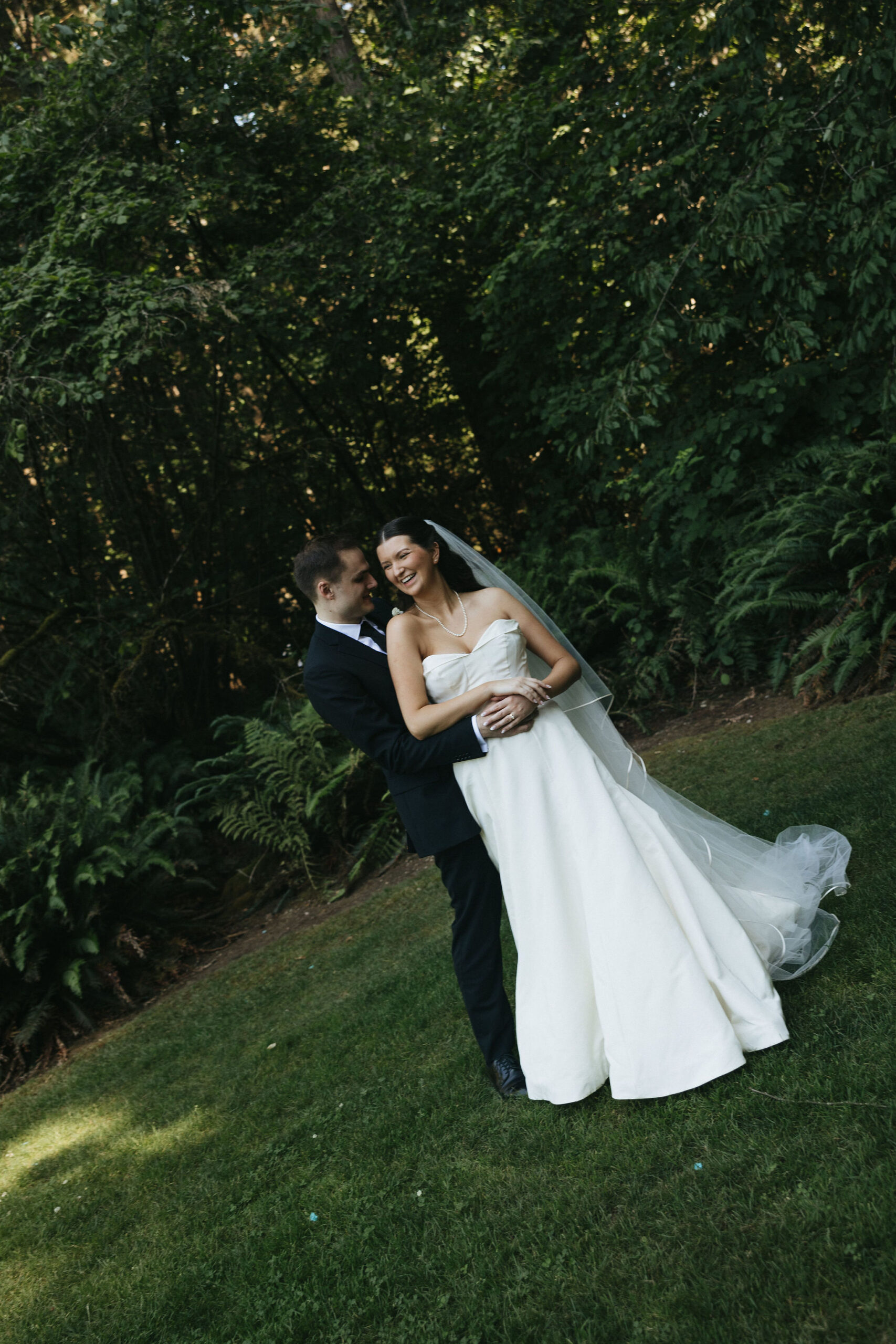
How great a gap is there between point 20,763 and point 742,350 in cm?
761

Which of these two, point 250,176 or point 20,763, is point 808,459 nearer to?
point 250,176

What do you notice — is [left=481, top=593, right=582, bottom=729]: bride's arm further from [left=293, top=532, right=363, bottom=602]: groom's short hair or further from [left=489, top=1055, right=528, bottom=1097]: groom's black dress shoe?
[left=489, top=1055, right=528, bottom=1097]: groom's black dress shoe

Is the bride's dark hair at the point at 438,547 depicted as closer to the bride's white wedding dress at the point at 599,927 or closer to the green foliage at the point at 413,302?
the bride's white wedding dress at the point at 599,927

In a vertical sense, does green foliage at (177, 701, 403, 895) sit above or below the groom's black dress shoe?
above

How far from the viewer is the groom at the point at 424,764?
10.9 feet

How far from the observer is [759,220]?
6855 mm

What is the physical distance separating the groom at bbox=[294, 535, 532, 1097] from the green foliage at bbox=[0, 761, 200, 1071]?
3.59 m

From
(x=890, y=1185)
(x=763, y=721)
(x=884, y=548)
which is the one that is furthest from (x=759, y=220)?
(x=890, y=1185)

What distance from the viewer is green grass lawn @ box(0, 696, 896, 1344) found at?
2258 millimetres

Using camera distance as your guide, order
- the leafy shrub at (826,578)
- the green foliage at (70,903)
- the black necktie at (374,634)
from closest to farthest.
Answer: the black necktie at (374,634) < the green foliage at (70,903) < the leafy shrub at (826,578)

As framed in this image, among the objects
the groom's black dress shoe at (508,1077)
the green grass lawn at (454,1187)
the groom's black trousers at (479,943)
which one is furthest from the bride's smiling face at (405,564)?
the green grass lawn at (454,1187)

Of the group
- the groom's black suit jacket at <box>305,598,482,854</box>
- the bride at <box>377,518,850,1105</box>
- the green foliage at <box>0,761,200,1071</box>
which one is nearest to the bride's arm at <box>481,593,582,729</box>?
the bride at <box>377,518,850,1105</box>

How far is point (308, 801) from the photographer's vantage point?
732cm

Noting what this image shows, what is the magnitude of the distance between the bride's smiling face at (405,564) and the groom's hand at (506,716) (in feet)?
1.66
